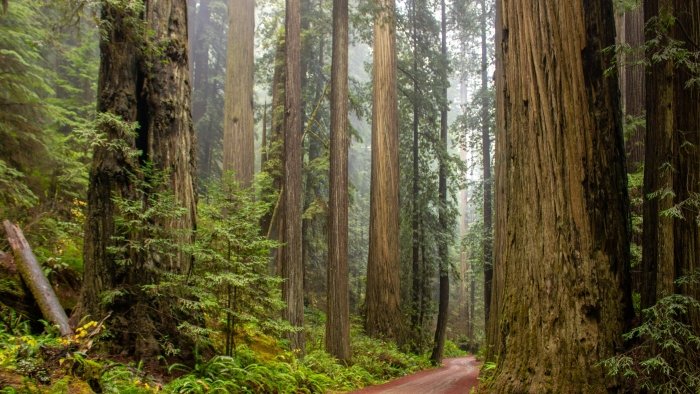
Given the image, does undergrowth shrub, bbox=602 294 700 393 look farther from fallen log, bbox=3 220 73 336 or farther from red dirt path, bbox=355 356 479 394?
fallen log, bbox=3 220 73 336

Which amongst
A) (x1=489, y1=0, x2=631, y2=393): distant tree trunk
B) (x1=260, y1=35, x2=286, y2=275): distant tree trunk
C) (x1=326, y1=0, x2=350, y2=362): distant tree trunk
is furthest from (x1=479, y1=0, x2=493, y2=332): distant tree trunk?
(x1=489, y1=0, x2=631, y2=393): distant tree trunk

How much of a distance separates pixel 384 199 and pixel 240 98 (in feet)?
16.9

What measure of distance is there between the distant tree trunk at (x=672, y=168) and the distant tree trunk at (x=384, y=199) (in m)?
9.78

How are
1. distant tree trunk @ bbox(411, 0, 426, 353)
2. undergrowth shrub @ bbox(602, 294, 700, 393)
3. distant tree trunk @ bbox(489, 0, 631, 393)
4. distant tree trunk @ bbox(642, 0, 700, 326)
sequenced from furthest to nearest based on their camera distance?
distant tree trunk @ bbox(411, 0, 426, 353)
distant tree trunk @ bbox(489, 0, 631, 393)
distant tree trunk @ bbox(642, 0, 700, 326)
undergrowth shrub @ bbox(602, 294, 700, 393)

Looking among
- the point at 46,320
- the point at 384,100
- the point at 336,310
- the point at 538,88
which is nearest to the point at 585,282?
the point at 538,88

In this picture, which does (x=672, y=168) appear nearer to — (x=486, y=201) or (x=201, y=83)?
(x=486, y=201)

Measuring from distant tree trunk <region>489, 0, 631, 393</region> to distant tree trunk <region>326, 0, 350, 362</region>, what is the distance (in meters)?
5.97

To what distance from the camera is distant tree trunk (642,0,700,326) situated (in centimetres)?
379

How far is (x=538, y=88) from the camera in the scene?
15.3ft

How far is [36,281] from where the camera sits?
5.39 meters

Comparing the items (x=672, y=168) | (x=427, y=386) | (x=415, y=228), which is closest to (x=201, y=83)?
(x=415, y=228)

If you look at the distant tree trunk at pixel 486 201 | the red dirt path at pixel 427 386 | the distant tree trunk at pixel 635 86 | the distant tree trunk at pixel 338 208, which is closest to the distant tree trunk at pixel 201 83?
the distant tree trunk at pixel 486 201

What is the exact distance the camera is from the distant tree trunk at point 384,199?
44.8 ft

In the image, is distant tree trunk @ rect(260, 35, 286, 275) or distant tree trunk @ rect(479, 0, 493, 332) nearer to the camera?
distant tree trunk @ rect(260, 35, 286, 275)
